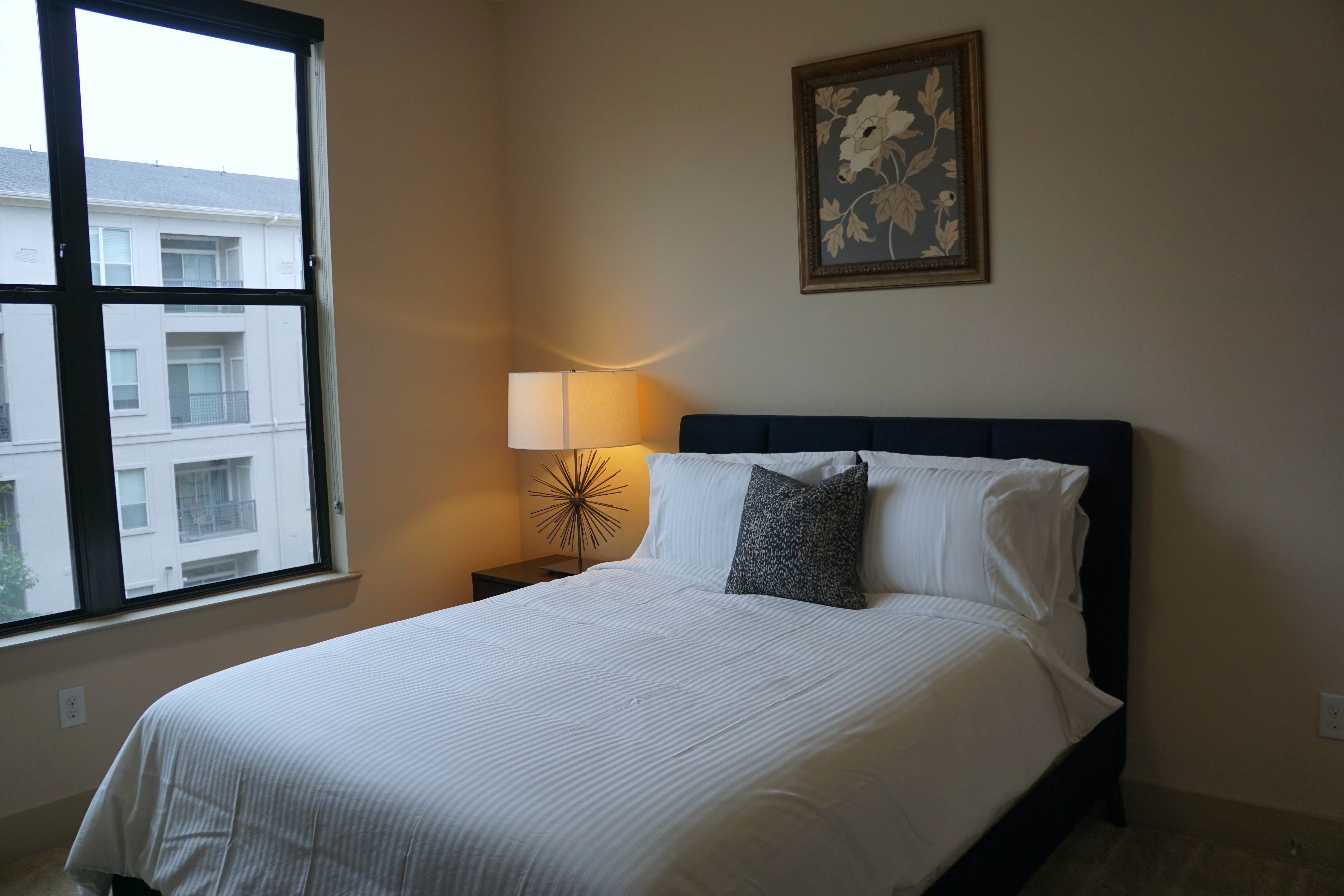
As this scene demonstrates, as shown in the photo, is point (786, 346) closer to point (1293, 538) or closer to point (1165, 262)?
point (1165, 262)

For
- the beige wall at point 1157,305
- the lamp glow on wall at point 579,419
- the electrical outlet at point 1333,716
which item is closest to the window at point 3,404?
the lamp glow on wall at point 579,419

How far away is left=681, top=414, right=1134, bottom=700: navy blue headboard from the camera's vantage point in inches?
105

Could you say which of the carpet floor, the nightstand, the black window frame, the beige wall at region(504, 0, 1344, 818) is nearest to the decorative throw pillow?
the beige wall at region(504, 0, 1344, 818)

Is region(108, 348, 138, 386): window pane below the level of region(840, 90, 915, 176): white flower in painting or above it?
below

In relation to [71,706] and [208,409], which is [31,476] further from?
[71,706]

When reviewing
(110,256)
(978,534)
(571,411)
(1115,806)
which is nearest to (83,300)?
(110,256)

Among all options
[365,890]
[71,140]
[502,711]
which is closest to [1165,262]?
[502,711]

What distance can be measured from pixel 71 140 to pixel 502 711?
7.42 feet

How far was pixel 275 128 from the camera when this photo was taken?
3445 millimetres

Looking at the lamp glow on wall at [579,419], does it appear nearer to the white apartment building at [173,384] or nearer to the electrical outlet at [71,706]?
the white apartment building at [173,384]

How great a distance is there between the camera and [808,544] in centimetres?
265

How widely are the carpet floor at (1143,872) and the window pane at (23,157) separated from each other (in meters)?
1.67

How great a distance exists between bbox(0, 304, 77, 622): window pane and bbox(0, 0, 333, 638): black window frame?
2 cm

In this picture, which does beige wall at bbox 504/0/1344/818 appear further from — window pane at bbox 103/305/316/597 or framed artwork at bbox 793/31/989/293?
window pane at bbox 103/305/316/597
